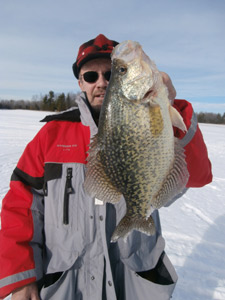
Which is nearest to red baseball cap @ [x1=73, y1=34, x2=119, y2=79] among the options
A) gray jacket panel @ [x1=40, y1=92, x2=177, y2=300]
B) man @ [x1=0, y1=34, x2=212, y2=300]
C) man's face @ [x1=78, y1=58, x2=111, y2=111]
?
man's face @ [x1=78, y1=58, x2=111, y2=111]

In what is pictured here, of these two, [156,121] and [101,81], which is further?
[101,81]

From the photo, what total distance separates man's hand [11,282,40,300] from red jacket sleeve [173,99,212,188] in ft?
4.86

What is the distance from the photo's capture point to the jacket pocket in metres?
1.79

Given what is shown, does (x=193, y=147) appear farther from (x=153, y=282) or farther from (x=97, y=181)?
(x=153, y=282)

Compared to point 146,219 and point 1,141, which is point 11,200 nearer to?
point 146,219

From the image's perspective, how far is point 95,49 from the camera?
2023mm

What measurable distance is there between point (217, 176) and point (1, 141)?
9807mm

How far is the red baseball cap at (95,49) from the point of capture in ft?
6.57

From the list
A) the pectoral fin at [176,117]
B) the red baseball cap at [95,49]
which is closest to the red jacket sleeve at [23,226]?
the red baseball cap at [95,49]

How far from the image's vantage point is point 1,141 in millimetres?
11281

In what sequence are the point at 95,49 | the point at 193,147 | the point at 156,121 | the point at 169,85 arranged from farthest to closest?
the point at 95,49
the point at 193,147
the point at 169,85
the point at 156,121

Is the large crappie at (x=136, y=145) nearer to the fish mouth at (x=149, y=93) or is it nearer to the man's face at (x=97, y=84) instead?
the fish mouth at (x=149, y=93)

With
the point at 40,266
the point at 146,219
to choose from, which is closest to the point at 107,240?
the point at 146,219

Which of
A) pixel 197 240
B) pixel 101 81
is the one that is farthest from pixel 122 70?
pixel 197 240
